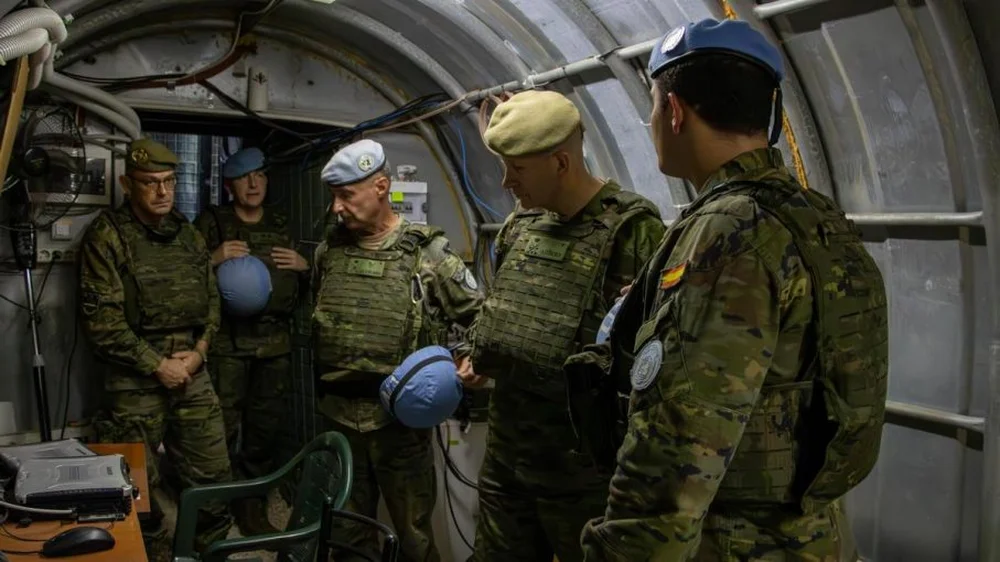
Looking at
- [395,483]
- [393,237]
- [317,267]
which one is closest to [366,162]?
[393,237]

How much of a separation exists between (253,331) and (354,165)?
5.15ft

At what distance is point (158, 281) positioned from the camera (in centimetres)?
438

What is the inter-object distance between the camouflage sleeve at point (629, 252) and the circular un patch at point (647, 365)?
3.43 ft

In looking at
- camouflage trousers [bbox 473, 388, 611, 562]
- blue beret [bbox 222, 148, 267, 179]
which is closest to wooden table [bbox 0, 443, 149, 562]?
camouflage trousers [bbox 473, 388, 611, 562]

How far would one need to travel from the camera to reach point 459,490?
4.65 m

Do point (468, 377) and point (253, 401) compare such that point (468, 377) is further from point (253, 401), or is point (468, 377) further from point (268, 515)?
point (268, 515)

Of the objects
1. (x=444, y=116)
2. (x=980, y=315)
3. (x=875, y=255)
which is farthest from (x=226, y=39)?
(x=980, y=315)

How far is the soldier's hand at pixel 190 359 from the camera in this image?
4418 millimetres

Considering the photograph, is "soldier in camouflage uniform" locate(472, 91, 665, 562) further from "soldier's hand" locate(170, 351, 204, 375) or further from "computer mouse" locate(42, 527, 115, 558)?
"soldier's hand" locate(170, 351, 204, 375)

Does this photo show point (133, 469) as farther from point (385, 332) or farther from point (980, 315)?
point (980, 315)

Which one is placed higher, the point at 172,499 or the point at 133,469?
the point at 133,469

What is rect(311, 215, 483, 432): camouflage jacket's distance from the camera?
12.9ft

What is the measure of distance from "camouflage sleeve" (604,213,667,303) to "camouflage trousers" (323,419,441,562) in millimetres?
1550

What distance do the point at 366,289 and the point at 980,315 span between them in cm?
244
